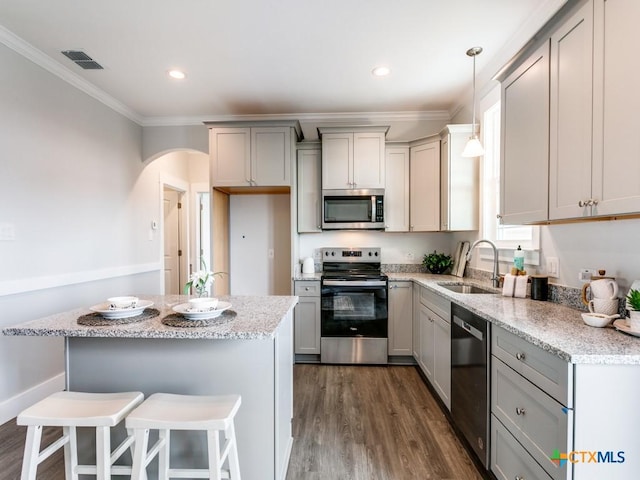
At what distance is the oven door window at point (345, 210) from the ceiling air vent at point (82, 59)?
2321mm

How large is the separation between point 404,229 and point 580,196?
6.93 feet

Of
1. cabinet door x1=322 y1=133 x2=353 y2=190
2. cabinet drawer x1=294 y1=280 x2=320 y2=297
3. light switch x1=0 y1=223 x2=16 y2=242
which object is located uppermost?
cabinet door x1=322 y1=133 x2=353 y2=190

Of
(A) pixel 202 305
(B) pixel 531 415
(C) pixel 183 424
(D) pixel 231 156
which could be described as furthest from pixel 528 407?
(D) pixel 231 156

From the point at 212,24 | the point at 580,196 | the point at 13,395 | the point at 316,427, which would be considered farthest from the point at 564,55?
the point at 13,395

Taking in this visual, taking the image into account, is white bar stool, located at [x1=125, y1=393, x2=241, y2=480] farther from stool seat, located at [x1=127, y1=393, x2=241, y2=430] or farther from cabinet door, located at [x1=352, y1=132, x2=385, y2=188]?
cabinet door, located at [x1=352, y1=132, x2=385, y2=188]

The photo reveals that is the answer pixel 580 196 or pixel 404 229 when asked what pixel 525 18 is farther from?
pixel 404 229

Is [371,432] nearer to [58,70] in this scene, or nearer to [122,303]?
[122,303]

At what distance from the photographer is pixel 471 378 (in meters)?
1.78

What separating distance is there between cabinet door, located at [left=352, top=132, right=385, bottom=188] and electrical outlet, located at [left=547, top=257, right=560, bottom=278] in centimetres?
172

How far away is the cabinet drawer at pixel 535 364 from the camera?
1.07 meters

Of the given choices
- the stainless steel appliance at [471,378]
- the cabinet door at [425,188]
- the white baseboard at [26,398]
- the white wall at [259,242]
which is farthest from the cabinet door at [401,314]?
the white baseboard at [26,398]

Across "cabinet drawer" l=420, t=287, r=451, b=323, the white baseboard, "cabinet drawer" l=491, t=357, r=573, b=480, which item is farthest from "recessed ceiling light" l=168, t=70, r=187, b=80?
"cabinet drawer" l=491, t=357, r=573, b=480

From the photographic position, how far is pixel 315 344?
3184 mm

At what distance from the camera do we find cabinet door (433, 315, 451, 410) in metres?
2.17
